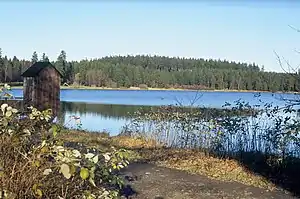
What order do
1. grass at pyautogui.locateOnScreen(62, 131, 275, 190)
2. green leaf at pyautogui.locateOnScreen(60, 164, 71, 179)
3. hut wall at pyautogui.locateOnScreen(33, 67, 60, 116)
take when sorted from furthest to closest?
hut wall at pyautogui.locateOnScreen(33, 67, 60, 116)
grass at pyautogui.locateOnScreen(62, 131, 275, 190)
green leaf at pyautogui.locateOnScreen(60, 164, 71, 179)

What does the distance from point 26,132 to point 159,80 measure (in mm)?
75699

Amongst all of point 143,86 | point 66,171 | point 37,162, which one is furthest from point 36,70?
point 143,86

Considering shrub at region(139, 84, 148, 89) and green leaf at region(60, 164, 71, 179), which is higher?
green leaf at region(60, 164, 71, 179)

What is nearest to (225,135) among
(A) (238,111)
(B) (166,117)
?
(A) (238,111)

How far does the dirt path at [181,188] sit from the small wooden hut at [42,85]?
21.9ft

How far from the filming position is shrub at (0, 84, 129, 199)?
272 cm

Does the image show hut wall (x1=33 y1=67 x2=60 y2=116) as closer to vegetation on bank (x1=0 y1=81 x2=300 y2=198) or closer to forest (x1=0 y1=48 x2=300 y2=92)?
vegetation on bank (x1=0 y1=81 x2=300 y2=198)

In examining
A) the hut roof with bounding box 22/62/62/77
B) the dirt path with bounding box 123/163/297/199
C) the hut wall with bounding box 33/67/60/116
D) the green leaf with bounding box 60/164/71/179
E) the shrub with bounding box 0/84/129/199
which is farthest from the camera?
the hut roof with bounding box 22/62/62/77

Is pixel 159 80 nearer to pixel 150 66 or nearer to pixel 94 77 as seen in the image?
pixel 94 77

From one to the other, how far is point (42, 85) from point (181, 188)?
27.3 ft

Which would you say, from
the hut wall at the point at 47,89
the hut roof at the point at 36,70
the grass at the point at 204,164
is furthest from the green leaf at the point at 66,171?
the hut roof at the point at 36,70

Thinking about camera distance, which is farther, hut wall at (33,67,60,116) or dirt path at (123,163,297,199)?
hut wall at (33,67,60,116)

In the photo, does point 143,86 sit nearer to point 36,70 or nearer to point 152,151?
point 36,70

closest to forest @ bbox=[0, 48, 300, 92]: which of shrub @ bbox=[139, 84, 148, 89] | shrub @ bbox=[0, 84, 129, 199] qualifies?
shrub @ bbox=[139, 84, 148, 89]
